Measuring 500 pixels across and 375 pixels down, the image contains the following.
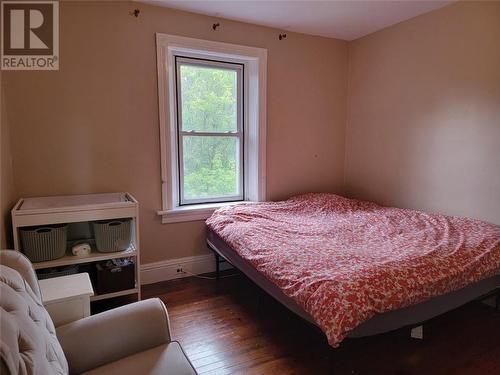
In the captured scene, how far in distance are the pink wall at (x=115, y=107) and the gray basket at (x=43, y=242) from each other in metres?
0.48

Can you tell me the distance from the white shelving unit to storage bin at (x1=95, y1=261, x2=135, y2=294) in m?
0.03

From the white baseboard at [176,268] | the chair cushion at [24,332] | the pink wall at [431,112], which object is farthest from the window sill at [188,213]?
the pink wall at [431,112]

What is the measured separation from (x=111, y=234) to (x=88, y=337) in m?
1.07

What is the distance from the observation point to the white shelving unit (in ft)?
6.42

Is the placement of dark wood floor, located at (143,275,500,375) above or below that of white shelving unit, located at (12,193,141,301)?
below

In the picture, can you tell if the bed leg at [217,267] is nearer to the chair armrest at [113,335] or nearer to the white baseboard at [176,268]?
the white baseboard at [176,268]

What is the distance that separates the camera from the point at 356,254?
1.86 meters

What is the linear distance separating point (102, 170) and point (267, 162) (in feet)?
5.10

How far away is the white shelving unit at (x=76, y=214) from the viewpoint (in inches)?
77.0

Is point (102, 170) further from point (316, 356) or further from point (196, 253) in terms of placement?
point (316, 356)

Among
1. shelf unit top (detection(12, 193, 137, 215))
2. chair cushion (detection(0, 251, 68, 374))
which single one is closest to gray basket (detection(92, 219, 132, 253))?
shelf unit top (detection(12, 193, 137, 215))

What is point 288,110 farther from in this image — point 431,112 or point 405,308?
point 405,308

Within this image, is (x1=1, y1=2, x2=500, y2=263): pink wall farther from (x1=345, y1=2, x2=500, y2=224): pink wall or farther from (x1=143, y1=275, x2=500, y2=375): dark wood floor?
(x1=143, y1=275, x2=500, y2=375): dark wood floor

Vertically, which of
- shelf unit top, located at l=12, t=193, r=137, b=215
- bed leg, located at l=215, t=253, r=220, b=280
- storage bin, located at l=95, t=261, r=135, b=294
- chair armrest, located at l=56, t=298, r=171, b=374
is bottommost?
bed leg, located at l=215, t=253, r=220, b=280
